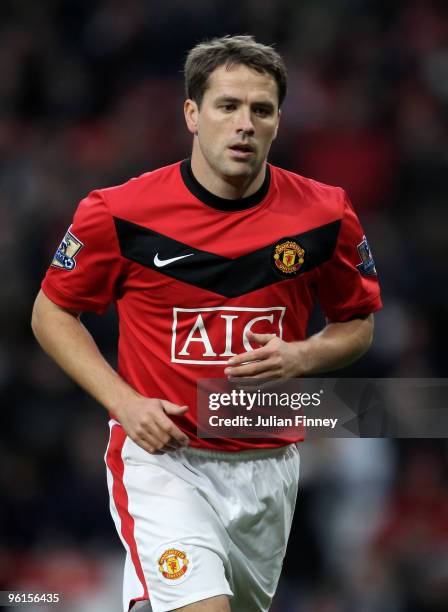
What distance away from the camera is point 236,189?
14.1 ft

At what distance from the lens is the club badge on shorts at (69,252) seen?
4207 mm

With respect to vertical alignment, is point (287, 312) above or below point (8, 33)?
below

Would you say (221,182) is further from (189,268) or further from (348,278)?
(348,278)

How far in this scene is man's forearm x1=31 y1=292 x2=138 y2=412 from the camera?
4070mm

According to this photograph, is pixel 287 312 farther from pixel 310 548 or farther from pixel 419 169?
pixel 419 169

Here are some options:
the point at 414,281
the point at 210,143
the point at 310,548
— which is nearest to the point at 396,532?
the point at 310,548

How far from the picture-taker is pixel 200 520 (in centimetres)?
406

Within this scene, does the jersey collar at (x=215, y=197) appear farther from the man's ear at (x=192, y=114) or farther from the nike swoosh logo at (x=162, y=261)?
the nike swoosh logo at (x=162, y=261)

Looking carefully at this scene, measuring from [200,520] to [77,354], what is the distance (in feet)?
2.30

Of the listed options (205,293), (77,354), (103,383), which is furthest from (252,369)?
(77,354)

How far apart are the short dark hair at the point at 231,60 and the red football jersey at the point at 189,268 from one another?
0.30 m

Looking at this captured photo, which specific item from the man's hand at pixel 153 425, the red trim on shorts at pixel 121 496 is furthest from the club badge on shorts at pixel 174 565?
the man's hand at pixel 153 425

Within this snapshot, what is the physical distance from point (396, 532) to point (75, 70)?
17.1 feet

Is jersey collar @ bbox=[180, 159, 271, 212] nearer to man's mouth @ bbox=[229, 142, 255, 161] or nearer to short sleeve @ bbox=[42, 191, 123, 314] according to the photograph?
man's mouth @ bbox=[229, 142, 255, 161]
